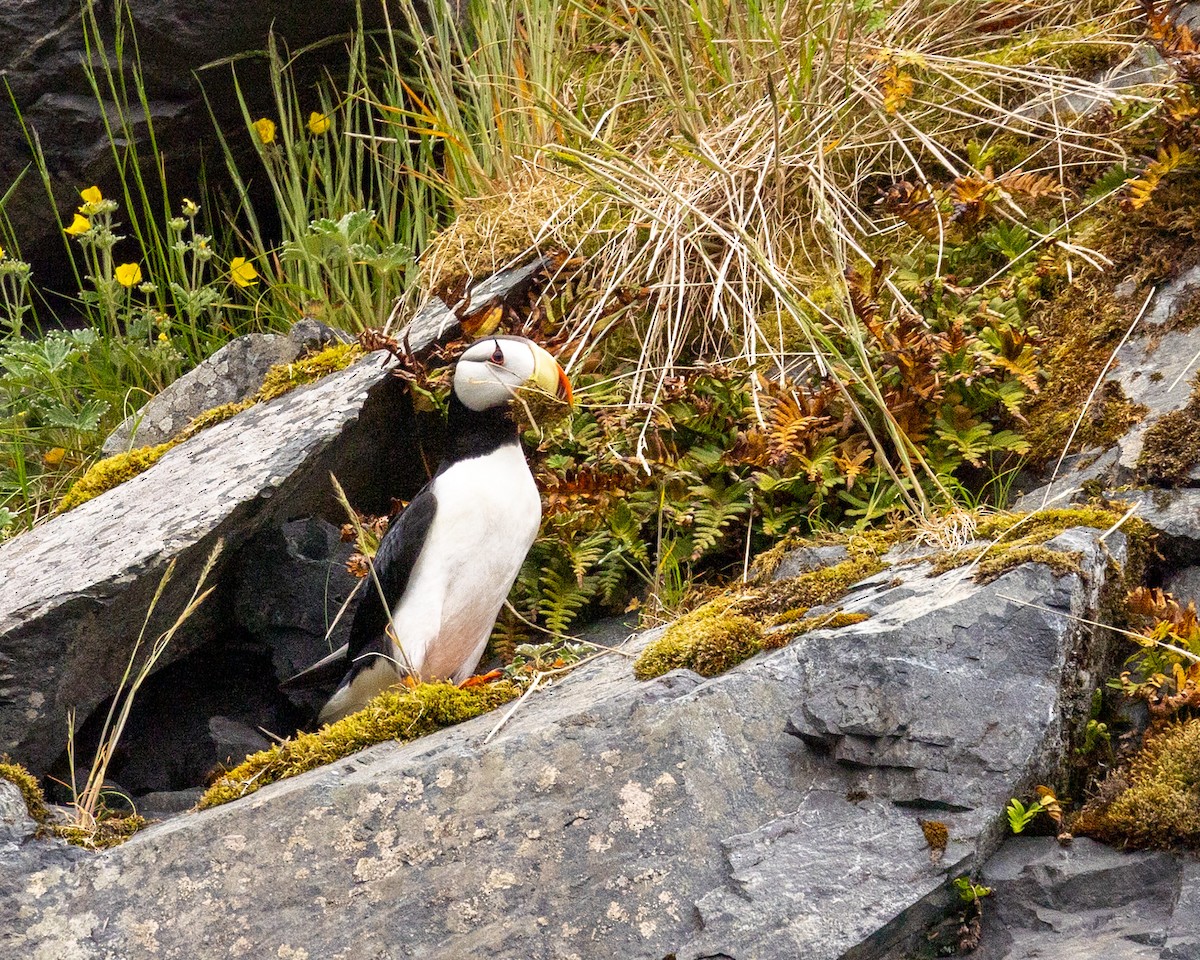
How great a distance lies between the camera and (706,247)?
5.17 metres

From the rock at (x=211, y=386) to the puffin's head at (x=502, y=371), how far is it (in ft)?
5.08

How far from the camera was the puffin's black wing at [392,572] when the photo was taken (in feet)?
13.7

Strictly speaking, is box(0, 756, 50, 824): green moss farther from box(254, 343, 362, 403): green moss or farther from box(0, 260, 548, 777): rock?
box(254, 343, 362, 403): green moss

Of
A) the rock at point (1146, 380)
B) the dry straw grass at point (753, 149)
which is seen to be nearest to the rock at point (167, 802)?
the dry straw grass at point (753, 149)

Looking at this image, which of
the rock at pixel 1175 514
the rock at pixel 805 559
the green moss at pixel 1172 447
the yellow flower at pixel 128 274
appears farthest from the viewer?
the yellow flower at pixel 128 274

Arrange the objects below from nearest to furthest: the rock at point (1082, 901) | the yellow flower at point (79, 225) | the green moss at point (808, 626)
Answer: the rock at point (1082, 901) < the green moss at point (808, 626) < the yellow flower at point (79, 225)

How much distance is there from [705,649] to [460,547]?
3.98 feet

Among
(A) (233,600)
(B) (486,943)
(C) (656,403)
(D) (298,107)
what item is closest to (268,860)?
(B) (486,943)

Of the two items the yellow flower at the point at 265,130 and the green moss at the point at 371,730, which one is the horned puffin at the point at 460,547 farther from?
the yellow flower at the point at 265,130

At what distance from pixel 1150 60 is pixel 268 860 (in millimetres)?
4602

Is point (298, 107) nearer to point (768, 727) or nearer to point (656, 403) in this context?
point (656, 403)

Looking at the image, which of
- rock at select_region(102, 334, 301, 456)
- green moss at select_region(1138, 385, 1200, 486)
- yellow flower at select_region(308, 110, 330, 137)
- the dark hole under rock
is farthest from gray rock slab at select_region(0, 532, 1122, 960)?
yellow flower at select_region(308, 110, 330, 137)

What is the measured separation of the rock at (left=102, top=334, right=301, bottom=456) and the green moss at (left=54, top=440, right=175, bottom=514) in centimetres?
35

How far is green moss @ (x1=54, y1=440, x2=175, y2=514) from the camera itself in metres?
5.11
